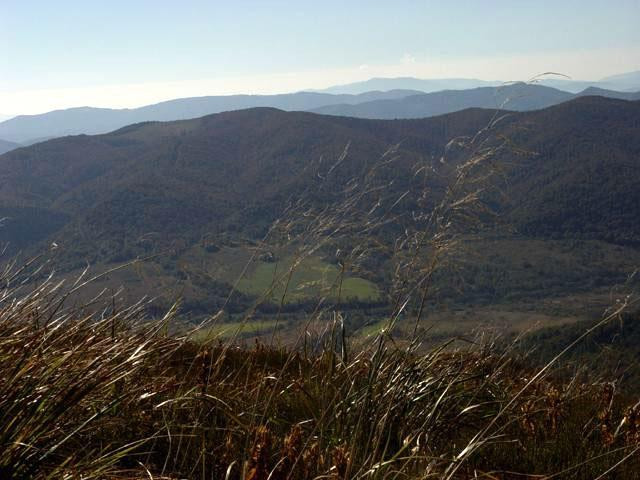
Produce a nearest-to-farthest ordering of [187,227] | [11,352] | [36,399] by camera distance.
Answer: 1. [36,399]
2. [11,352]
3. [187,227]

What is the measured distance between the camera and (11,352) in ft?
6.46

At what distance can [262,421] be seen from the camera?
1.80 m

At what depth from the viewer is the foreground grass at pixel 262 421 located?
1606mm

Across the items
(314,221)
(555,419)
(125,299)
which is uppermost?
(314,221)

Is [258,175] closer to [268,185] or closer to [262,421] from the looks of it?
[268,185]

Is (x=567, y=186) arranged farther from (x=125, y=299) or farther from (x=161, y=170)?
(x=125, y=299)

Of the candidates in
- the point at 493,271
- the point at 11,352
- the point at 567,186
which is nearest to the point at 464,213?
the point at 11,352

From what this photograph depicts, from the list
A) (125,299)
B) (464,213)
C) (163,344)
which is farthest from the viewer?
(125,299)

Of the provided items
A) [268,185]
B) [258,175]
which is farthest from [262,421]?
[258,175]

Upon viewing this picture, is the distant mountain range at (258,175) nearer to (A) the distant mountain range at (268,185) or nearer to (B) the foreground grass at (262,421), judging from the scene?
(A) the distant mountain range at (268,185)

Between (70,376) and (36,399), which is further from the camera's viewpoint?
(70,376)

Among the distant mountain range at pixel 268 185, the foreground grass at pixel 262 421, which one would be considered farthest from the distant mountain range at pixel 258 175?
the foreground grass at pixel 262 421

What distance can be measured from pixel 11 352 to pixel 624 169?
481ft

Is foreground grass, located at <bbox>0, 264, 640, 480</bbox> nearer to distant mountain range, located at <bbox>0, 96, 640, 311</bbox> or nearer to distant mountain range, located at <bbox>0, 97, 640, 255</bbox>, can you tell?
distant mountain range, located at <bbox>0, 96, 640, 311</bbox>
